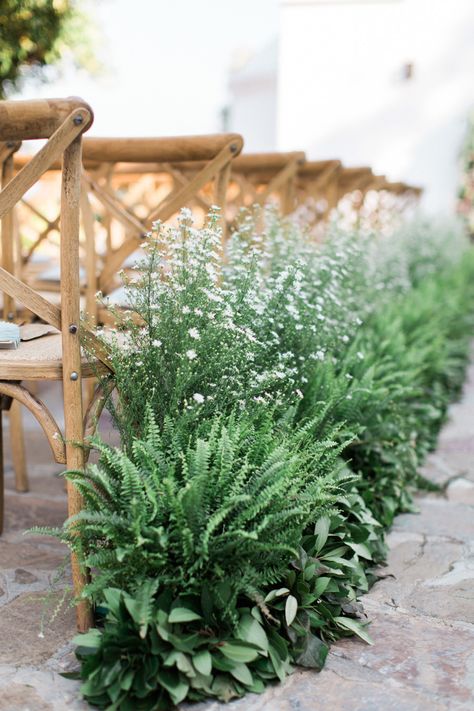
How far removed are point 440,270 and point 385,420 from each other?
482 cm

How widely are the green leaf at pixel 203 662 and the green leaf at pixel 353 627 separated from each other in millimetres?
406

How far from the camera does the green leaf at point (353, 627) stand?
73.2 inches

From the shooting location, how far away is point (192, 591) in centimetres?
166

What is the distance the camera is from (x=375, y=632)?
1.92 metres

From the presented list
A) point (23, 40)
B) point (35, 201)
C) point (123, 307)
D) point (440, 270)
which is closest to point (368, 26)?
point (440, 270)

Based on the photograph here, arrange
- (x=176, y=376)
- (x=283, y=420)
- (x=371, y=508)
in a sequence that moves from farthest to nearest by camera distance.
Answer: (x=371, y=508), (x=283, y=420), (x=176, y=376)

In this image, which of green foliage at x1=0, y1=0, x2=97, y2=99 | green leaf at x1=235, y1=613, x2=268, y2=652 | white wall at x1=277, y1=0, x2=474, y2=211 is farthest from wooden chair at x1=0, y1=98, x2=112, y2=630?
white wall at x1=277, y1=0, x2=474, y2=211

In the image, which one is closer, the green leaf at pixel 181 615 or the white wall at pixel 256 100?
the green leaf at pixel 181 615

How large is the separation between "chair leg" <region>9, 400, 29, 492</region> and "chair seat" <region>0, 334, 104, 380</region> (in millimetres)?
899

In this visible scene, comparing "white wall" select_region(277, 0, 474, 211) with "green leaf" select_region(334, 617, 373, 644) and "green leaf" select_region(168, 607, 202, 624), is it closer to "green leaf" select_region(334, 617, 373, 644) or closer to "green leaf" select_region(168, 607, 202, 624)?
"green leaf" select_region(334, 617, 373, 644)

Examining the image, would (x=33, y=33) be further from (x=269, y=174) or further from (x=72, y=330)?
(x=72, y=330)

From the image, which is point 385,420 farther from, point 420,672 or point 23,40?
point 23,40

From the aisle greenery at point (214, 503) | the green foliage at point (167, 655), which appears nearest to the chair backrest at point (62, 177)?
the aisle greenery at point (214, 503)

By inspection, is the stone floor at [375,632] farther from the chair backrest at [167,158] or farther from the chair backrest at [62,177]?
the chair backrest at [167,158]
